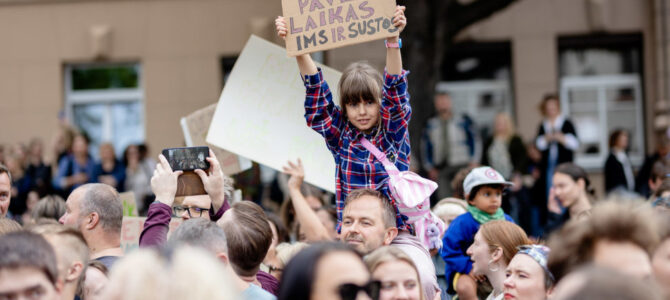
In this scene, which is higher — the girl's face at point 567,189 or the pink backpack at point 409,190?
the pink backpack at point 409,190

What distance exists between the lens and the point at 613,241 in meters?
2.91

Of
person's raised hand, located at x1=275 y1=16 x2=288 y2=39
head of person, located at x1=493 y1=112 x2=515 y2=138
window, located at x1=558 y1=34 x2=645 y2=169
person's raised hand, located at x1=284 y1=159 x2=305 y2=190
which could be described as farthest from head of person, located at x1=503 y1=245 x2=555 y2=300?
window, located at x1=558 y1=34 x2=645 y2=169

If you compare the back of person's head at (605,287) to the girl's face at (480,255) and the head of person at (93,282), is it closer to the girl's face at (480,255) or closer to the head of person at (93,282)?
the head of person at (93,282)

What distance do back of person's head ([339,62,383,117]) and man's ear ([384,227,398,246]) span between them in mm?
769

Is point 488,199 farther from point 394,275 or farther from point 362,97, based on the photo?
point 394,275

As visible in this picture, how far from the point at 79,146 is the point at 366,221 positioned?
7.31m

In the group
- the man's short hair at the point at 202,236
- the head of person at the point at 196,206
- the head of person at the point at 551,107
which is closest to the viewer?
the man's short hair at the point at 202,236

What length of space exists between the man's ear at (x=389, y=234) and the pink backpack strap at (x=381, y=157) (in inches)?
14.2

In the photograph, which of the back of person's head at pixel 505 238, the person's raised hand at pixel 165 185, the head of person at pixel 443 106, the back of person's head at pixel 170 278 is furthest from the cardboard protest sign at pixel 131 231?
the head of person at pixel 443 106

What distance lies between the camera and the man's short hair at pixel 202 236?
3379 mm

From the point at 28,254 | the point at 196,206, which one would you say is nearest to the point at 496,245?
the point at 196,206

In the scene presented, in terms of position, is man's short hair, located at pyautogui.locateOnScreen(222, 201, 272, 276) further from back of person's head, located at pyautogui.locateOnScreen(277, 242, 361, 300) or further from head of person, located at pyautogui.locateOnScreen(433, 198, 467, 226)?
head of person, located at pyautogui.locateOnScreen(433, 198, 467, 226)

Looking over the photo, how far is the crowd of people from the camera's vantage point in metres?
2.53

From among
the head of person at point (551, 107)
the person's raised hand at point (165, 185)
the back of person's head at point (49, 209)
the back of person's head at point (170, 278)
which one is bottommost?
the back of person's head at point (49, 209)
